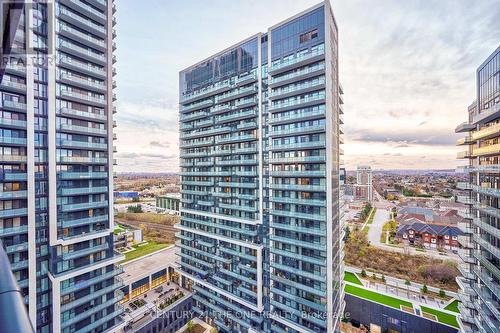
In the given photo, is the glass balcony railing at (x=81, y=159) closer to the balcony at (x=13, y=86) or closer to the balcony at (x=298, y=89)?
the balcony at (x=13, y=86)

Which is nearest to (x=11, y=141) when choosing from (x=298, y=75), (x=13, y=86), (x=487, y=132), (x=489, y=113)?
(x=13, y=86)

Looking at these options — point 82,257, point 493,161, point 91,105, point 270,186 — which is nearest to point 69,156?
point 91,105

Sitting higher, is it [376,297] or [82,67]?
[82,67]

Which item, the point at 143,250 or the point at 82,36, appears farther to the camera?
the point at 143,250

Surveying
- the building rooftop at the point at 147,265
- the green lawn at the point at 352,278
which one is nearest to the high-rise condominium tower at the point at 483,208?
the green lawn at the point at 352,278

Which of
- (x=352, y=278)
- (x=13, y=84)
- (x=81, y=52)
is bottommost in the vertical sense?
(x=352, y=278)

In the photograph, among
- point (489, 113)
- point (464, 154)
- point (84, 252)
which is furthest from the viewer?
point (464, 154)

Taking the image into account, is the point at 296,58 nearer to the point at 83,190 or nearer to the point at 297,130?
the point at 297,130
